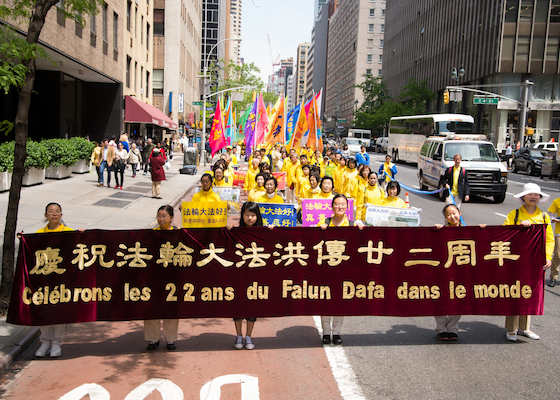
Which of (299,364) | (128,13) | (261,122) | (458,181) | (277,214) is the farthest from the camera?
(128,13)

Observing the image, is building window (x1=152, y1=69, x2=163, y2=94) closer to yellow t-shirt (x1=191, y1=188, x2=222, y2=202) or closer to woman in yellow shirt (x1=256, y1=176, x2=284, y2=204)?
woman in yellow shirt (x1=256, y1=176, x2=284, y2=204)

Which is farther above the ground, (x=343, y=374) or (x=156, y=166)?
(x=156, y=166)

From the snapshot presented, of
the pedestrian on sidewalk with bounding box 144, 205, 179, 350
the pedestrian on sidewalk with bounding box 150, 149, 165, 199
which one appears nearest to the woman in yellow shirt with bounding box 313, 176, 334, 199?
the pedestrian on sidewalk with bounding box 144, 205, 179, 350

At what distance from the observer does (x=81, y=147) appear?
21938 millimetres

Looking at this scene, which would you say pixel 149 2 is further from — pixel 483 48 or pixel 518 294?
pixel 518 294

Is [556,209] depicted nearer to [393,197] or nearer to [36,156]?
[393,197]

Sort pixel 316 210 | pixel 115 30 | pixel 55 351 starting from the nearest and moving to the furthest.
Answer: pixel 55 351
pixel 316 210
pixel 115 30

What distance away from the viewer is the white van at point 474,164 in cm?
1869

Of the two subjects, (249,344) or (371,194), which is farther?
(371,194)

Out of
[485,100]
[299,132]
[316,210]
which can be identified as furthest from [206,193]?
[485,100]

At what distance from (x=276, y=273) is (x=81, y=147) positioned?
60.2 ft

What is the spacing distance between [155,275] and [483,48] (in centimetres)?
5758

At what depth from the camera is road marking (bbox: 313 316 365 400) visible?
4684 mm

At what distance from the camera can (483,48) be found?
183ft
